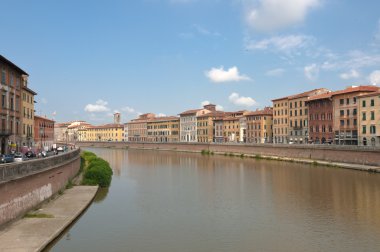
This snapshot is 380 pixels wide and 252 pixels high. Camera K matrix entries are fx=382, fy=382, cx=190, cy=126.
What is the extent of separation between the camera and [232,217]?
25891 millimetres

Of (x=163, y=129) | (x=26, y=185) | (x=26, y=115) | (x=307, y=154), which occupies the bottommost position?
(x=307, y=154)

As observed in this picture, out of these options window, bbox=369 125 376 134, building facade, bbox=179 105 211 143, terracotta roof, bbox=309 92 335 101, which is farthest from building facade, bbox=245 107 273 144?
window, bbox=369 125 376 134

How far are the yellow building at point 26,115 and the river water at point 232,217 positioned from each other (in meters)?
16.5

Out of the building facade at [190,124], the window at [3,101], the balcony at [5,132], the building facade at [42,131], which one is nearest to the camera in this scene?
the window at [3,101]

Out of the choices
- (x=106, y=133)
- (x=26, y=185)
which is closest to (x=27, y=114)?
(x=26, y=185)

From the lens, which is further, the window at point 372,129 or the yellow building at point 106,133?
the yellow building at point 106,133

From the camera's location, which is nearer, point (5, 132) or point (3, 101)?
point (3, 101)

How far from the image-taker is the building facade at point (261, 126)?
101562 mm

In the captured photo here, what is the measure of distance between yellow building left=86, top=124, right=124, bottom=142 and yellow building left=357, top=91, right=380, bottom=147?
417ft

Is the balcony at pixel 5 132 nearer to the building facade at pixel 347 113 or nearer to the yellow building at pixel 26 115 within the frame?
the yellow building at pixel 26 115

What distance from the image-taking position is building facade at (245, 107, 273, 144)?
102m

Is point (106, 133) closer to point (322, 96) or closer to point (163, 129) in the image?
point (163, 129)

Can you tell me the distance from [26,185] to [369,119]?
5530cm

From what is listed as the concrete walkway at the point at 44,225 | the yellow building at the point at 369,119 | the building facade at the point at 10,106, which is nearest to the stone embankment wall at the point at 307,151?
the yellow building at the point at 369,119
